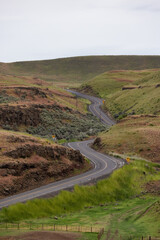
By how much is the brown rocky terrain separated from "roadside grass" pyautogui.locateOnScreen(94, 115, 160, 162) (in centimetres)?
1346

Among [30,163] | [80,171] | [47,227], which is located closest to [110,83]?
[80,171]

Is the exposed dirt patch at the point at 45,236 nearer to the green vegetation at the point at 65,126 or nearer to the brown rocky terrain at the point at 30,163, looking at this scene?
the brown rocky terrain at the point at 30,163

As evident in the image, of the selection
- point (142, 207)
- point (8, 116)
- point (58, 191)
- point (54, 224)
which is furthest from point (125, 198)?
point (8, 116)

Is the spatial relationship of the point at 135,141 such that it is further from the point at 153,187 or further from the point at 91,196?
the point at 91,196

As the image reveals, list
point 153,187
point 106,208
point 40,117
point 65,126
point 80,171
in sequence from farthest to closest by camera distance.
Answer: point 65,126
point 40,117
point 80,171
point 153,187
point 106,208

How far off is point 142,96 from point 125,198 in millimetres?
82573

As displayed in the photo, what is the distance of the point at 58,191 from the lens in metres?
38.8

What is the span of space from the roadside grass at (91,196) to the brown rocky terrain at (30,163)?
430 cm

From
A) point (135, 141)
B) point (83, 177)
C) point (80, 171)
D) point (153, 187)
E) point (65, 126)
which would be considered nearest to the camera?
point (83, 177)

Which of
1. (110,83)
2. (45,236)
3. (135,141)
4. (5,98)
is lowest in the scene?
(135,141)

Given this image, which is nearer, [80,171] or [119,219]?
[119,219]

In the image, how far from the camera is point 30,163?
43.2 metres

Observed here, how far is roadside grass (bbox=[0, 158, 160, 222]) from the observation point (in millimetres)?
33625

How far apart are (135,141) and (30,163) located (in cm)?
2674
